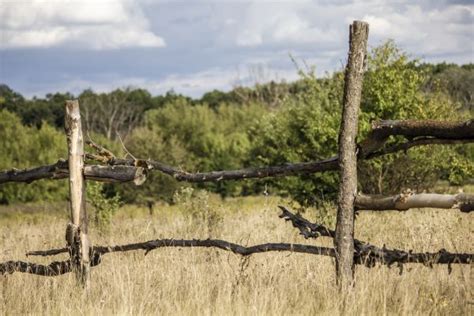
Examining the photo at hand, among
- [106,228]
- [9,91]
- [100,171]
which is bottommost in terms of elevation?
[106,228]

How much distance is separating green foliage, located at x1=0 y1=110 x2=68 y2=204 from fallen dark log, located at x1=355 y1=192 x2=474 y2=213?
32.7 metres

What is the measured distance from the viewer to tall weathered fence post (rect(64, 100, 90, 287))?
20.3 feet

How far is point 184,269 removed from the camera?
6.39 metres

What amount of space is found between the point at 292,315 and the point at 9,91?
79.4 m

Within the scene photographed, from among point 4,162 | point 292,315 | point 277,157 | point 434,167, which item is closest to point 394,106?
point 434,167

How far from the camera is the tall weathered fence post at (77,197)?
6176 millimetres

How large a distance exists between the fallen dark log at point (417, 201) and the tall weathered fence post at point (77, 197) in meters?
2.44

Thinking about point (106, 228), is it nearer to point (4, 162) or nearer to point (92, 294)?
point (92, 294)

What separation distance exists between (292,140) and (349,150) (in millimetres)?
12957

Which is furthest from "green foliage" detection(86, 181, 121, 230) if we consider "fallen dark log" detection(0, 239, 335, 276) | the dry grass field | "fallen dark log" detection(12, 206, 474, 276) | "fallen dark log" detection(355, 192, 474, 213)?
"fallen dark log" detection(355, 192, 474, 213)

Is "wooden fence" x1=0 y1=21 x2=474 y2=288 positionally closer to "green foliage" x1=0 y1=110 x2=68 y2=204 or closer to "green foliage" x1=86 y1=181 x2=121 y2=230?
"green foliage" x1=86 y1=181 x2=121 y2=230

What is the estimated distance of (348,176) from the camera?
5324 mm

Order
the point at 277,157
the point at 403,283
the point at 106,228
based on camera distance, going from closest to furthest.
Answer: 1. the point at 403,283
2. the point at 106,228
3. the point at 277,157

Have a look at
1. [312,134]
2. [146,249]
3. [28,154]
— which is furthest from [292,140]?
[28,154]
